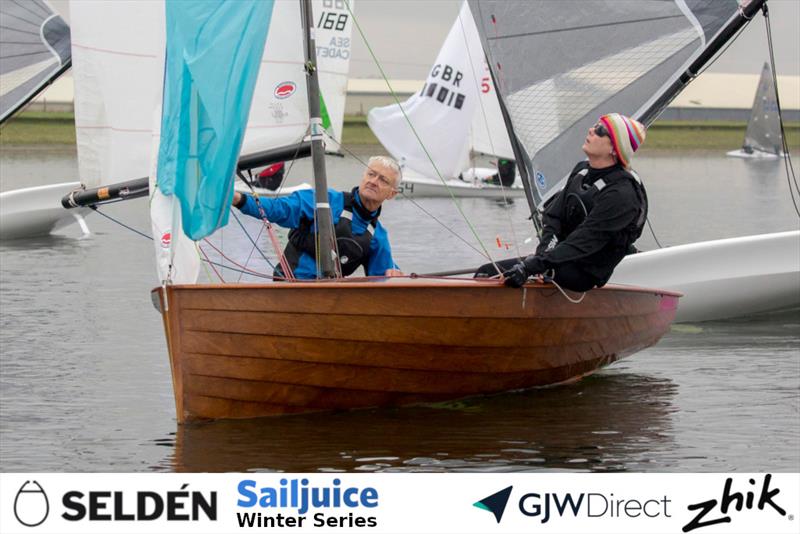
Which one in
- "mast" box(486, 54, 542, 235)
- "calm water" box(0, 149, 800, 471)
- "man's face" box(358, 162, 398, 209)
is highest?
"mast" box(486, 54, 542, 235)

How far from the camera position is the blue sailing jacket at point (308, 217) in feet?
27.2

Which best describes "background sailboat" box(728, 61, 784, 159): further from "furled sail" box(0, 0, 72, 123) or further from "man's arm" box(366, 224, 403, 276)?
"man's arm" box(366, 224, 403, 276)

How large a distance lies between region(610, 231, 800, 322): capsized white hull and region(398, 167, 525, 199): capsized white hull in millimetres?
17577

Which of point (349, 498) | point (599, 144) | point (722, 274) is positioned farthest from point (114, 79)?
point (722, 274)

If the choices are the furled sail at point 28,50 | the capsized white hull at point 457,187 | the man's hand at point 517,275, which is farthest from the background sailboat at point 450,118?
the man's hand at point 517,275

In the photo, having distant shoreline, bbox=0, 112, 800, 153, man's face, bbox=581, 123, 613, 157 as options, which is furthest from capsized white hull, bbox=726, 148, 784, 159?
man's face, bbox=581, 123, 613, 157

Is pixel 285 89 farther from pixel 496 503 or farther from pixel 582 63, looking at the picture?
pixel 582 63

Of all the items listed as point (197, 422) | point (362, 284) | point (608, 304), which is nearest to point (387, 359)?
point (362, 284)

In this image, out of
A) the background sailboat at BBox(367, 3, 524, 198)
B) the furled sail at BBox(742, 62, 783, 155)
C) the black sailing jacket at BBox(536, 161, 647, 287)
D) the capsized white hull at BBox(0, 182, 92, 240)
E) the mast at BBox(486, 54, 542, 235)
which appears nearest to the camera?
the black sailing jacket at BBox(536, 161, 647, 287)

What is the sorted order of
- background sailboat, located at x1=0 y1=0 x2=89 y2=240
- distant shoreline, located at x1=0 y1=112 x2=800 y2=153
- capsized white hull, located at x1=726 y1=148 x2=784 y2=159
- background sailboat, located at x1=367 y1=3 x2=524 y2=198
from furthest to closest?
capsized white hull, located at x1=726 y1=148 x2=784 y2=159 → distant shoreline, located at x1=0 y1=112 x2=800 y2=153 → background sailboat, located at x1=367 y1=3 x2=524 y2=198 → background sailboat, located at x1=0 y1=0 x2=89 y2=240

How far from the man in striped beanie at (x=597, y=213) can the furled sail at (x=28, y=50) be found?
7.88 meters

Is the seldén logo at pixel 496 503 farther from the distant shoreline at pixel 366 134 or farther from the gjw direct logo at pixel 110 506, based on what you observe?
the distant shoreline at pixel 366 134

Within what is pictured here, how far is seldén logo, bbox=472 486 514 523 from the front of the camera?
18.9 feet

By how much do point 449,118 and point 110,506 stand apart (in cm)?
2276
